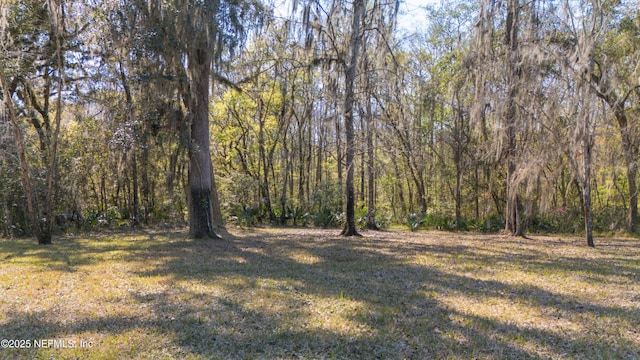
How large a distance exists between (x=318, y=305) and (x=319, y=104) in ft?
39.6

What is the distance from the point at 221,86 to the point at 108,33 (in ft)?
17.0

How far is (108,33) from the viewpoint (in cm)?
795

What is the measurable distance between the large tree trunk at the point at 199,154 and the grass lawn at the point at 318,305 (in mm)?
1866

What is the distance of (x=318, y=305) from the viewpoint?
4457 mm

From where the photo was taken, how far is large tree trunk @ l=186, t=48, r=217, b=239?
31.1 ft

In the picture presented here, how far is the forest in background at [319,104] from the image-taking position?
→ 28.1ft

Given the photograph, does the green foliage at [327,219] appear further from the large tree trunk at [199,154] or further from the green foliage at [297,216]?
the large tree trunk at [199,154]

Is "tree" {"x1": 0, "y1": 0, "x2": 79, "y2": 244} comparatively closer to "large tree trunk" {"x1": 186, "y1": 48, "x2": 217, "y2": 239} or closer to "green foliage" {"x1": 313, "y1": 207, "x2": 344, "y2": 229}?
"large tree trunk" {"x1": 186, "y1": 48, "x2": 217, "y2": 239}

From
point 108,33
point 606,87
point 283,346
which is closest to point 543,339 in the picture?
point 283,346

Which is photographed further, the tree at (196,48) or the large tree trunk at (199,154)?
the large tree trunk at (199,154)

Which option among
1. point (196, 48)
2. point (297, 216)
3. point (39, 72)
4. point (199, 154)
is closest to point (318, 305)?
point (199, 154)

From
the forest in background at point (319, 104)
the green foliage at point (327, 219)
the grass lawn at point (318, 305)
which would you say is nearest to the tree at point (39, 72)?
the forest in background at point (319, 104)

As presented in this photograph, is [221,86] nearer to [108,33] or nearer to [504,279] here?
[108,33]

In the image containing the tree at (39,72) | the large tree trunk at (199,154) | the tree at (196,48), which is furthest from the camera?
the large tree trunk at (199,154)
